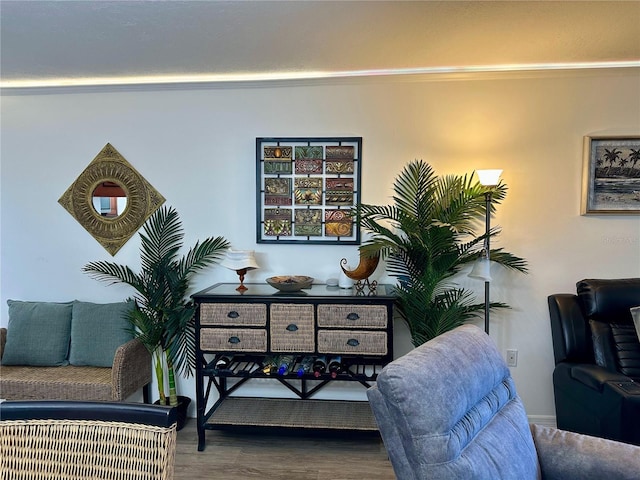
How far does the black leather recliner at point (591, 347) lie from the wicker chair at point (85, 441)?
207cm

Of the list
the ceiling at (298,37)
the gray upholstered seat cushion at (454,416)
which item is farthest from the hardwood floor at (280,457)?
the ceiling at (298,37)

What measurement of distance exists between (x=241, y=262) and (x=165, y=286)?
0.56 metres

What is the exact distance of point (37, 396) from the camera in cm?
235

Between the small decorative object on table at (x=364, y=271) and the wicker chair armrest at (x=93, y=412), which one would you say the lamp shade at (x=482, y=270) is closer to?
the small decorative object on table at (x=364, y=271)

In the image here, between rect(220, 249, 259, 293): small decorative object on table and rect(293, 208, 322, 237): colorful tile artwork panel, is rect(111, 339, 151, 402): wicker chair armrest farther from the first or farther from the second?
rect(293, 208, 322, 237): colorful tile artwork panel

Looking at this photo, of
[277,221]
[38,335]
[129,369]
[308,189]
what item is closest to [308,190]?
[308,189]

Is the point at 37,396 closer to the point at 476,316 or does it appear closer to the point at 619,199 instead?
the point at 476,316

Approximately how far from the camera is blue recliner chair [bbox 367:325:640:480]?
1.07m

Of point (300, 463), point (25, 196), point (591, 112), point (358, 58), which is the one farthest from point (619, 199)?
point (25, 196)

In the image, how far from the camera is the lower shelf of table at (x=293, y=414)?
7.72 ft

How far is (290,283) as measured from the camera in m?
2.38

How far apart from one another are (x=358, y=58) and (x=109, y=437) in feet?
7.52

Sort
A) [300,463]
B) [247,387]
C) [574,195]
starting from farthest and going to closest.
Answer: [247,387] < [574,195] < [300,463]

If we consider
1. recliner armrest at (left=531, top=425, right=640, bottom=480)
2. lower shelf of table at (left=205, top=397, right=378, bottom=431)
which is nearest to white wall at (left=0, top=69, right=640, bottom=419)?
lower shelf of table at (left=205, top=397, right=378, bottom=431)
